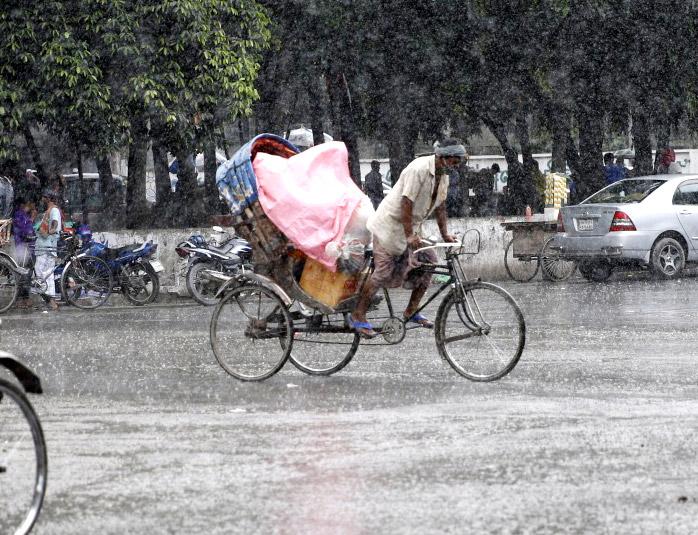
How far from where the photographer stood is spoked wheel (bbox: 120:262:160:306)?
1978 centimetres

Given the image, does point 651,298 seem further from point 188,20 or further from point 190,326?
point 188,20

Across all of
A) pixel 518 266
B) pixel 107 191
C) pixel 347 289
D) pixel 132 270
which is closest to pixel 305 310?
pixel 347 289

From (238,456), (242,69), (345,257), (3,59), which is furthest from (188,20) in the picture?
(238,456)

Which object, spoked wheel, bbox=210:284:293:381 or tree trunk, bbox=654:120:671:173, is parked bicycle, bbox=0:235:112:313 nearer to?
spoked wheel, bbox=210:284:293:381

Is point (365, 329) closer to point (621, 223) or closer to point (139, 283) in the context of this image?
point (139, 283)

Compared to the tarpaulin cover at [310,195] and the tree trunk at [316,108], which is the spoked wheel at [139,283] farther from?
the tree trunk at [316,108]

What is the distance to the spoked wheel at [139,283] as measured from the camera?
1978 cm

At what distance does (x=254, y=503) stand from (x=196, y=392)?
3.69 meters

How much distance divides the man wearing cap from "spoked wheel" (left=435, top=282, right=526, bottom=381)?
202mm

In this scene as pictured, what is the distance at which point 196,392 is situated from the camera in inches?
381

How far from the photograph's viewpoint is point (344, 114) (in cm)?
2977

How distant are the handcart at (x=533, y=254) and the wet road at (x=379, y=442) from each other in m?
9.12

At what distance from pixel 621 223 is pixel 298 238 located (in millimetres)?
11684

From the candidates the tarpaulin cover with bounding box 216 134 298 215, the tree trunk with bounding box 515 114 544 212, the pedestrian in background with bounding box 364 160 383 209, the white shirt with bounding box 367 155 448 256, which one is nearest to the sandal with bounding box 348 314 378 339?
the white shirt with bounding box 367 155 448 256
